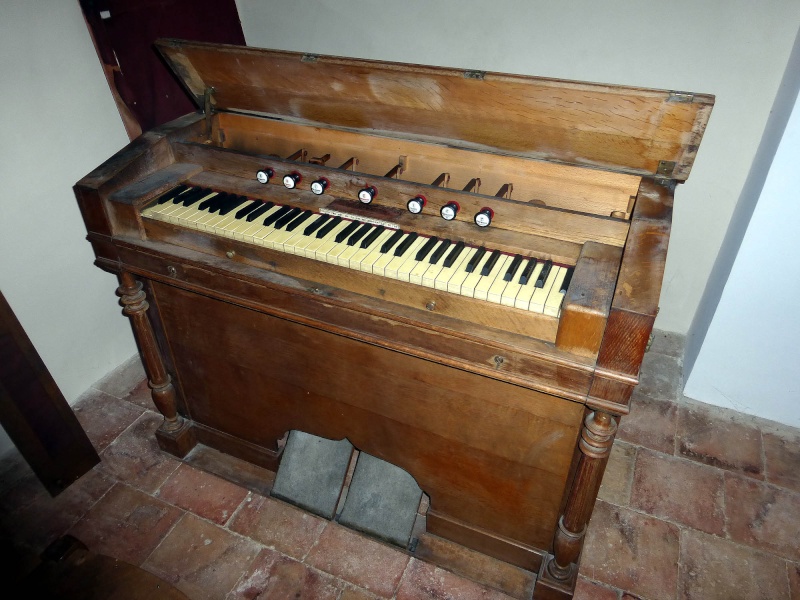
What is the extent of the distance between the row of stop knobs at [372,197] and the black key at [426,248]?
10 cm

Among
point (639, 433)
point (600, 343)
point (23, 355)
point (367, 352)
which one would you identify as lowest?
point (639, 433)

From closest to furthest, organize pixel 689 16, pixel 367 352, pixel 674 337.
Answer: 1. pixel 367 352
2. pixel 689 16
3. pixel 674 337

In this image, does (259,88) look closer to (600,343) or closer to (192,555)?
(600,343)

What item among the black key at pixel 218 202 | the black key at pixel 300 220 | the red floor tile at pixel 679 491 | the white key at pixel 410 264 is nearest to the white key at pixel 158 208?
the black key at pixel 218 202

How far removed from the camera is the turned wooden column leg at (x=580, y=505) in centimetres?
166

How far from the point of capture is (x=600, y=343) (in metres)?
1.50

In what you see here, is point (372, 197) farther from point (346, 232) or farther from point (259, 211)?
point (259, 211)

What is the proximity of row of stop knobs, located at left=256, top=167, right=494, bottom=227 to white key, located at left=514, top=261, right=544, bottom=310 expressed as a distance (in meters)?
0.27

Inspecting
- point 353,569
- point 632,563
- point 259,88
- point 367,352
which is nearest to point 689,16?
point 259,88

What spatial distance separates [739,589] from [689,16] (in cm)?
253

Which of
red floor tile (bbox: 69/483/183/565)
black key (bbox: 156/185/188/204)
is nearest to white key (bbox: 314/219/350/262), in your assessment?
black key (bbox: 156/185/188/204)

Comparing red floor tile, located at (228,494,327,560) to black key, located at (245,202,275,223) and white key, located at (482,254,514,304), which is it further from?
white key, located at (482,254,514,304)

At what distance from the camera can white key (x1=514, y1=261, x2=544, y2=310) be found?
1567 millimetres

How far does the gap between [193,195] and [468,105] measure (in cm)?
114
